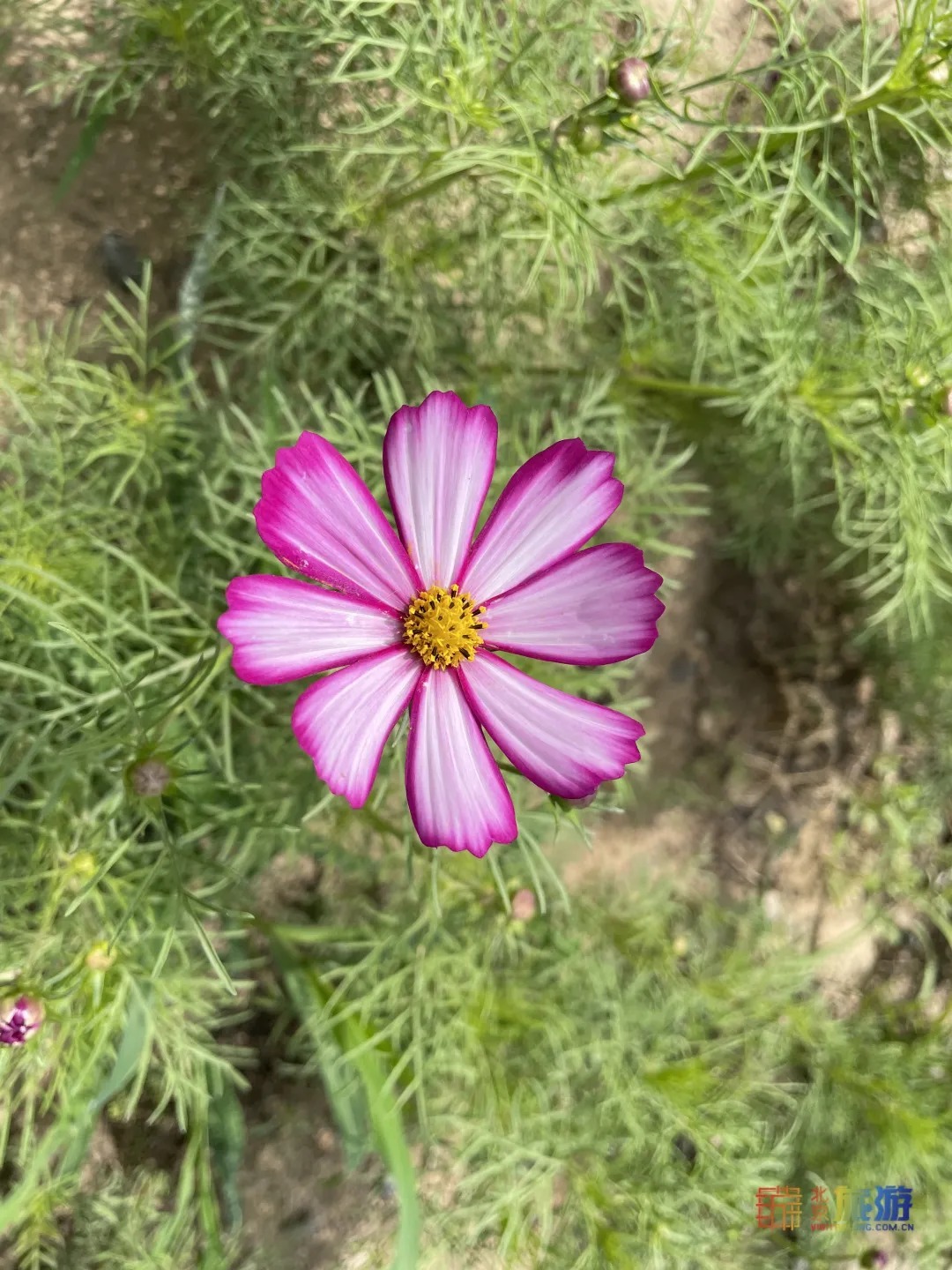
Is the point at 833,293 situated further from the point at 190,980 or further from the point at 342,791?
the point at 190,980

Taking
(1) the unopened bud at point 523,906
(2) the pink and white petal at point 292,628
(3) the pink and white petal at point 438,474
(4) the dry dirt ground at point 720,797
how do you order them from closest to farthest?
(2) the pink and white petal at point 292,628
(3) the pink and white petal at point 438,474
(1) the unopened bud at point 523,906
(4) the dry dirt ground at point 720,797

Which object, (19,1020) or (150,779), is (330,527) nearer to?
(150,779)

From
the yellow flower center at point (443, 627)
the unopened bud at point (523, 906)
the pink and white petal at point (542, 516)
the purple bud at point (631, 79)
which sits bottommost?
the unopened bud at point (523, 906)

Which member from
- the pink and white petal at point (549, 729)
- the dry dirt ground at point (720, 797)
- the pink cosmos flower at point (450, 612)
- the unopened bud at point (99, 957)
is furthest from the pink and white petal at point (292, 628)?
the dry dirt ground at point (720, 797)

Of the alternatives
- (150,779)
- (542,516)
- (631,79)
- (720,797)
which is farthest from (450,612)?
(720,797)

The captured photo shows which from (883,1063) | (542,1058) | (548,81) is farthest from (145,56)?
(883,1063)

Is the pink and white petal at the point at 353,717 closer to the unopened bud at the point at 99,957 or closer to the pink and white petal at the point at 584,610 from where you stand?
the pink and white petal at the point at 584,610
